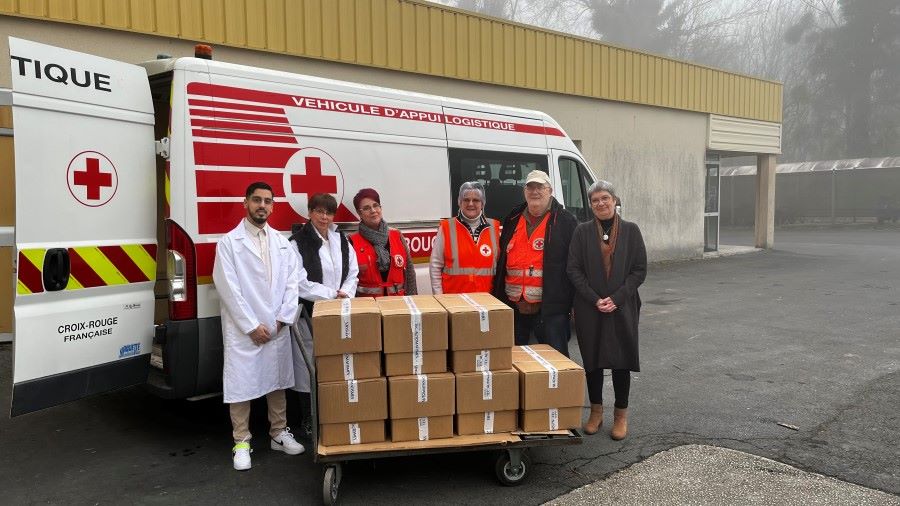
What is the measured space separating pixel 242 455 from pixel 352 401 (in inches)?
38.9

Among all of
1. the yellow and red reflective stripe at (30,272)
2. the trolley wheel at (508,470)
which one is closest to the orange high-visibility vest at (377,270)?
the trolley wheel at (508,470)

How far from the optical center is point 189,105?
3881 millimetres

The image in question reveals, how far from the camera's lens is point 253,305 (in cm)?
388

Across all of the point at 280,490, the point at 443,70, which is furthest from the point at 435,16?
the point at 280,490

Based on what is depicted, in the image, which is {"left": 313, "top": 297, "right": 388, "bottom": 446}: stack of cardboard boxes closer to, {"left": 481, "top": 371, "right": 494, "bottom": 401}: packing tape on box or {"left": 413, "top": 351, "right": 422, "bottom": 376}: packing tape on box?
{"left": 413, "top": 351, "right": 422, "bottom": 376}: packing tape on box

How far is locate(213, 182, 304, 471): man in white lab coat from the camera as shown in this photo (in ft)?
12.5

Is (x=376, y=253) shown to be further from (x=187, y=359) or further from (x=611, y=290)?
(x=611, y=290)

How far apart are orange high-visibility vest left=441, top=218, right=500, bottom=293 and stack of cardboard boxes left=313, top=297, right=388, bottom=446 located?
122 centimetres

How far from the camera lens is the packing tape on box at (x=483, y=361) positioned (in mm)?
3570

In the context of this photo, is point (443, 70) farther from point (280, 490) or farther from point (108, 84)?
point (280, 490)

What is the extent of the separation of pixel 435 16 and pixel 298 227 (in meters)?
6.59

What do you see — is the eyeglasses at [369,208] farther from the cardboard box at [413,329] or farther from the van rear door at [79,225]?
the van rear door at [79,225]

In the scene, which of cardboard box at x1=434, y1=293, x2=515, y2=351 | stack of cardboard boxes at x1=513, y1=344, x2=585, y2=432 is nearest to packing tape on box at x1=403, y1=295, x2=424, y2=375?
cardboard box at x1=434, y1=293, x2=515, y2=351

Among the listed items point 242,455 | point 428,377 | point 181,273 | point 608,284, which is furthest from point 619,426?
point 181,273
